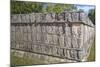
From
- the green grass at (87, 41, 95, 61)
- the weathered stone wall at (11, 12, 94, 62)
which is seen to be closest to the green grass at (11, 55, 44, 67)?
the weathered stone wall at (11, 12, 94, 62)

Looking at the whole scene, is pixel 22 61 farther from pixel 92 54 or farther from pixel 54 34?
pixel 92 54

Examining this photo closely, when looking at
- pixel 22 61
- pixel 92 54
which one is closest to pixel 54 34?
pixel 22 61

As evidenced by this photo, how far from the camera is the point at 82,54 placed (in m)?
2.73

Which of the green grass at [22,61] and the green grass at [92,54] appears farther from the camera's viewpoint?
the green grass at [92,54]

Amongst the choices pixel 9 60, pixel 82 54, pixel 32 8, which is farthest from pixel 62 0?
pixel 9 60

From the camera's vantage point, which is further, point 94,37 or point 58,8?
point 94,37

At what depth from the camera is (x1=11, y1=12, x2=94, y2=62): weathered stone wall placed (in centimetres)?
245

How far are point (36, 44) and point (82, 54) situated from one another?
2.32ft

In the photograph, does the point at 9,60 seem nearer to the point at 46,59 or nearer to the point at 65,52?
the point at 46,59

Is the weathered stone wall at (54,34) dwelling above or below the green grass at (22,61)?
above

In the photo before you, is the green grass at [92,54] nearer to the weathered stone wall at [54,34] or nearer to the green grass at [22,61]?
the weathered stone wall at [54,34]

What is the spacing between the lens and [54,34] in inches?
102

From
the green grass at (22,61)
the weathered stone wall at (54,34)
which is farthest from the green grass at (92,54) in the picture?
the green grass at (22,61)

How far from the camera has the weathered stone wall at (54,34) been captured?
245cm
